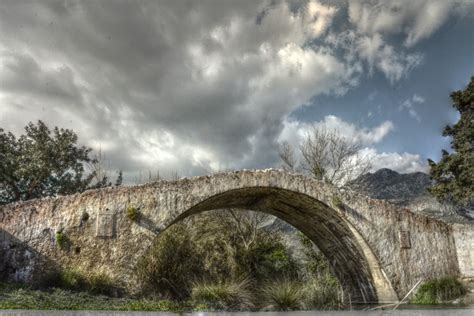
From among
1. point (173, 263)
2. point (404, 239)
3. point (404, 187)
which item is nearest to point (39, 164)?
point (173, 263)

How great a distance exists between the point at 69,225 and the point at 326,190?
774 cm

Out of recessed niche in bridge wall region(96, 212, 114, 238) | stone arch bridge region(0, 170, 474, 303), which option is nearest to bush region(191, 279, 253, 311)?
stone arch bridge region(0, 170, 474, 303)

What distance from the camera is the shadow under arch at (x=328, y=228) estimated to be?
545 inches

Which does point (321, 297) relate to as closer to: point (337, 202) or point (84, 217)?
point (337, 202)

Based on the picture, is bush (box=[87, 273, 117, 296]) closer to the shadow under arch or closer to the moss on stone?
the moss on stone

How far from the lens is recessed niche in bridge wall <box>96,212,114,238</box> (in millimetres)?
11211

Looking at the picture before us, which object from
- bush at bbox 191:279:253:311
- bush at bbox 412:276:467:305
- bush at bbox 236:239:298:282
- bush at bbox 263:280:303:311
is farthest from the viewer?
bush at bbox 236:239:298:282

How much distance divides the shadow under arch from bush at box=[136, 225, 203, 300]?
9.09ft

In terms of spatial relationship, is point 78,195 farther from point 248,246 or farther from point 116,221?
point 248,246

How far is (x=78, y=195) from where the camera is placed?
11555 mm

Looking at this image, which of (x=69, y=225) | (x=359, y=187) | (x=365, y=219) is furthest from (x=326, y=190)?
(x=359, y=187)

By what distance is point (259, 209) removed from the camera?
1570cm

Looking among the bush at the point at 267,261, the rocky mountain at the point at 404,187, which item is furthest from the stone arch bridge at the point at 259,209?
the rocky mountain at the point at 404,187

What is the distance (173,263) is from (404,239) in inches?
326
